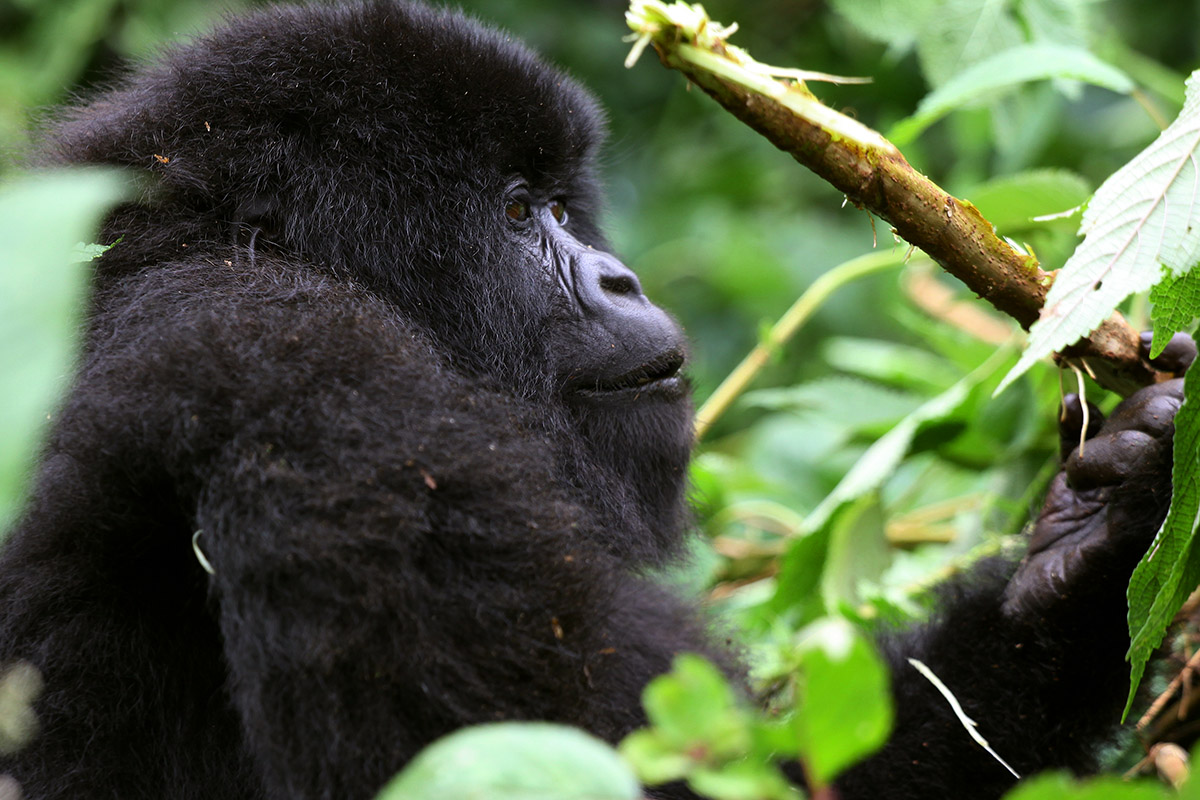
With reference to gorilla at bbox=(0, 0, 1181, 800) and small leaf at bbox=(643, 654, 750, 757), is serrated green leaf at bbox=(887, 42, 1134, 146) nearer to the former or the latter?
gorilla at bbox=(0, 0, 1181, 800)

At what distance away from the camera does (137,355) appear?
1.28 metres

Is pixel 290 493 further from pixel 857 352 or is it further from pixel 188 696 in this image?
pixel 857 352

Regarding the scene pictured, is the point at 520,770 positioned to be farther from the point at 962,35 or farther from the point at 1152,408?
the point at 962,35

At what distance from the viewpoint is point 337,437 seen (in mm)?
1158

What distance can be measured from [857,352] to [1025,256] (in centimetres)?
161

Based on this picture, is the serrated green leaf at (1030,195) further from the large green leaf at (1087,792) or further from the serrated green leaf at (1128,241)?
the large green leaf at (1087,792)

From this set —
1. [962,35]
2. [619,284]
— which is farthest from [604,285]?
[962,35]

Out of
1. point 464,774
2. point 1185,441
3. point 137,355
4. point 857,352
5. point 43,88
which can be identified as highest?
point 1185,441

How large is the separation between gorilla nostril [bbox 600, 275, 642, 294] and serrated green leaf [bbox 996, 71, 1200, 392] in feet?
2.56

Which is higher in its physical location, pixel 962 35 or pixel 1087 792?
pixel 962 35

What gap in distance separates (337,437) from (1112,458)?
109cm

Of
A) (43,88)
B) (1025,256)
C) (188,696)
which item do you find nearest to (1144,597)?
(1025,256)

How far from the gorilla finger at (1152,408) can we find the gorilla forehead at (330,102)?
1069mm

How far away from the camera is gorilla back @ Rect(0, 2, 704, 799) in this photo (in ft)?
3.63
